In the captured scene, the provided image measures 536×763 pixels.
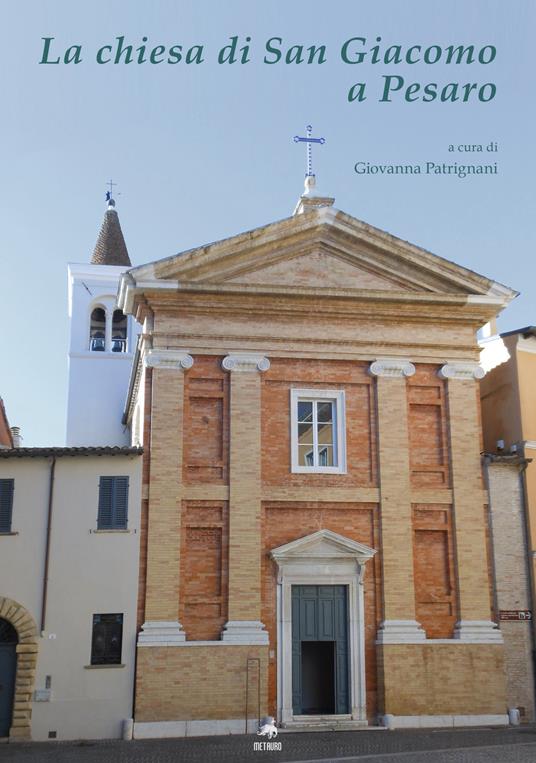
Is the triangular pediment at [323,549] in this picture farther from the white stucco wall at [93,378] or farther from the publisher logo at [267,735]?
the white stucco wall at [93,378]

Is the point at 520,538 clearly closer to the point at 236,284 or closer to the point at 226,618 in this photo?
the point at 226,618

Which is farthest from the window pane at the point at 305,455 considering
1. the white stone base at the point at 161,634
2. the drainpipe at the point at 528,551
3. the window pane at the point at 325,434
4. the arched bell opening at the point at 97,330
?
the arched bell opening at the point at 97,330

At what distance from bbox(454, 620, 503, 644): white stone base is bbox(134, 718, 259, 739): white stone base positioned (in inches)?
183

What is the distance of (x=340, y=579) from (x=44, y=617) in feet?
19.7

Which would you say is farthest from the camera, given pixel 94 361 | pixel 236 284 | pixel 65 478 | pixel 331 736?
pixel 94 361

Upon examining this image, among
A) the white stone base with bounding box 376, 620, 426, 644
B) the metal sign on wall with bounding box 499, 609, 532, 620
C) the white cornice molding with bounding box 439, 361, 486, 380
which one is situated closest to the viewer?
the white stone base with bounding box 376, 620, 426, 644

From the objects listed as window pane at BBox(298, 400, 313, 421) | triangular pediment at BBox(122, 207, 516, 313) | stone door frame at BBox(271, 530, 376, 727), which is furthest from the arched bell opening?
stone door frame at BBox(271, 530, 376, 727)

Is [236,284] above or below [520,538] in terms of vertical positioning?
above

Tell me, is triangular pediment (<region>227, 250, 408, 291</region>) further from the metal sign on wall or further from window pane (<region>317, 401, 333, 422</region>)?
the metal sign on wall

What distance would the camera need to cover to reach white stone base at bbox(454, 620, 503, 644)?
64.3 feet

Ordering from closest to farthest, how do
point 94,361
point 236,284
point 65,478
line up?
point 65,478
point 236,284
point 94,361

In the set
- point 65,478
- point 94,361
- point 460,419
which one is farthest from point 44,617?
point 94,361

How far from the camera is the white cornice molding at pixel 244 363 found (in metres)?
20.2

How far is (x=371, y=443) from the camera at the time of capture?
67.3 ft
